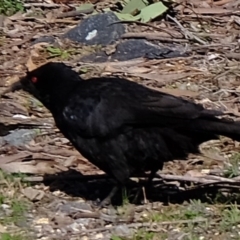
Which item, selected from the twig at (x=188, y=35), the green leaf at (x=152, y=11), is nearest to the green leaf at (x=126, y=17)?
the green leaf at (x=152, y=11)

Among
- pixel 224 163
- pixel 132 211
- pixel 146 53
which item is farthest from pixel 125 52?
pixel 132 211

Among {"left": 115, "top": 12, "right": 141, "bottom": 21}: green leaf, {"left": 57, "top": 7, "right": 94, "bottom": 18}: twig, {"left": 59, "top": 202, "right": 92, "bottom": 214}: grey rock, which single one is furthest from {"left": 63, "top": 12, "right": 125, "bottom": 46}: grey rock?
{"left": 59, "top": 202, "right": 92, "bottom": 214}: grey rock

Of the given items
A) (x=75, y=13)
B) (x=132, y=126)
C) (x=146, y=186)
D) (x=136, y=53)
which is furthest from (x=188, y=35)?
(x=132, y=126)

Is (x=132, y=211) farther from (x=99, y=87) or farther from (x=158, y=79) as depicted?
(x=158, y=79)

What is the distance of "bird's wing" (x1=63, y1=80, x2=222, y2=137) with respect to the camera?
6.71 meters

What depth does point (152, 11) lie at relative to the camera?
1087cm

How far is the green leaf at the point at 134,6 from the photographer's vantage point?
1096 cm

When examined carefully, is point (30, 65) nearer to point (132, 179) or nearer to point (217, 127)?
point (132, 179)

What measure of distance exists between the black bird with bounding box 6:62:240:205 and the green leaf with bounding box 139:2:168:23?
3.94 m

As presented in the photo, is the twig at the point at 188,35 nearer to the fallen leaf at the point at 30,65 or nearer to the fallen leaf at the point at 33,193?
the fallen leaf at the point at 30,65

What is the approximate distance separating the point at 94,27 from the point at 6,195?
151 inches

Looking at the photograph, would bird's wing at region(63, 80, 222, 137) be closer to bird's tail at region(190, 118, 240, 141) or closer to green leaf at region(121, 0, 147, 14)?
bird's tail at region(190, 118, 240, 141)

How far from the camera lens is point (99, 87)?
6.97 m

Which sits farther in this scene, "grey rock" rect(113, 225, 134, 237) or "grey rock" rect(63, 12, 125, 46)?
"grey rock" rect(63, 12, 125, 46)
